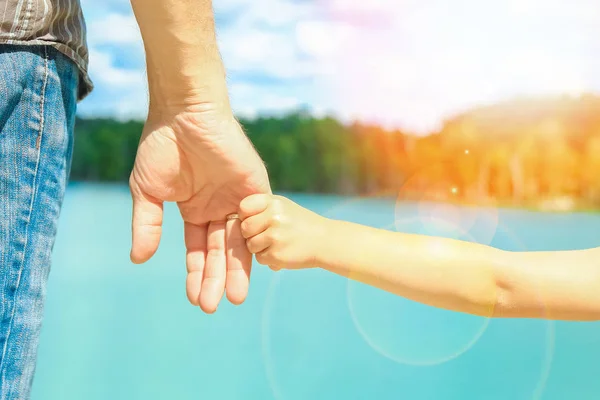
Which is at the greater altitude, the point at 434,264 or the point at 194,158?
the point at 194,158

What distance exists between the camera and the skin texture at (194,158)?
1129 mm

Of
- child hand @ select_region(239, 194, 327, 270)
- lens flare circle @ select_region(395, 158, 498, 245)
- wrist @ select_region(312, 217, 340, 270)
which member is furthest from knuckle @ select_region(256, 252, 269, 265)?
lens flare circle @ select_region(395, 158, 498, 245)

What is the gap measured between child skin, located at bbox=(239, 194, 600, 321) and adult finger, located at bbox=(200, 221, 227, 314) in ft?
0.31

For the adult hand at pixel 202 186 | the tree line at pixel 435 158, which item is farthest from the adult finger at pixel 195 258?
the tree line at pixel 435 158

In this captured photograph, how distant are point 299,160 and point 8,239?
12151mm

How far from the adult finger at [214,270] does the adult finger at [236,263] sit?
0.6 inches

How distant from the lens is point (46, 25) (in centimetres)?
95

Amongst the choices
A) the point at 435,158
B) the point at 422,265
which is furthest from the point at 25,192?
the point at 435,158

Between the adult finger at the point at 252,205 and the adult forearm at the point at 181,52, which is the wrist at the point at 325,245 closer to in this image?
the adult finger at the point at 252,205

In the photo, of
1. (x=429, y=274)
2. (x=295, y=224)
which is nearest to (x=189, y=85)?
(x=295, y=224)

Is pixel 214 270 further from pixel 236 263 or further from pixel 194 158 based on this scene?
pixel 194 158

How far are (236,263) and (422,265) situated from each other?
0.41 meters

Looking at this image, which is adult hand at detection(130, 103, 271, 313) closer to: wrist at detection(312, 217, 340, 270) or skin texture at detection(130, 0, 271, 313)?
skin texture at detection(130, 0, 271, 313)

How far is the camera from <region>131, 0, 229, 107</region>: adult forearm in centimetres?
109
